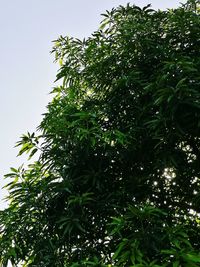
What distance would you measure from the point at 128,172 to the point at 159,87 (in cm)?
125

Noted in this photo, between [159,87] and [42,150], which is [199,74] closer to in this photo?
[159,87]

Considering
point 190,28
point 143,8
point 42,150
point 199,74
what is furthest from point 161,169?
point 143,8

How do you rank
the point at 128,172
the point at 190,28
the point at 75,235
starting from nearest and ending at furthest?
the point at 75,235, the point at 128,172, the point at 190,28

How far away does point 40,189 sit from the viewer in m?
A: 6.10

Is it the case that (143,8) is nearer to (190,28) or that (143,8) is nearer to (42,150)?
(190,28)

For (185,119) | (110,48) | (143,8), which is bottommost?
(185,119)

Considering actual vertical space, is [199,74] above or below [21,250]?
above

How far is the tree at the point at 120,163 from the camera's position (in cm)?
560

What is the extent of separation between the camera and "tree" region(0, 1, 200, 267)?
220 inches

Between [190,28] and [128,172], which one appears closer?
[128,172]

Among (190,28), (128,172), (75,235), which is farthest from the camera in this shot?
(190,28)

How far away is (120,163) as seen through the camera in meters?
6.32

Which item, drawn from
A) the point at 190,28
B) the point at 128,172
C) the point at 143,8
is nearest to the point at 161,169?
the point at 128,172

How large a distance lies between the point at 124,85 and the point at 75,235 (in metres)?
2.13
